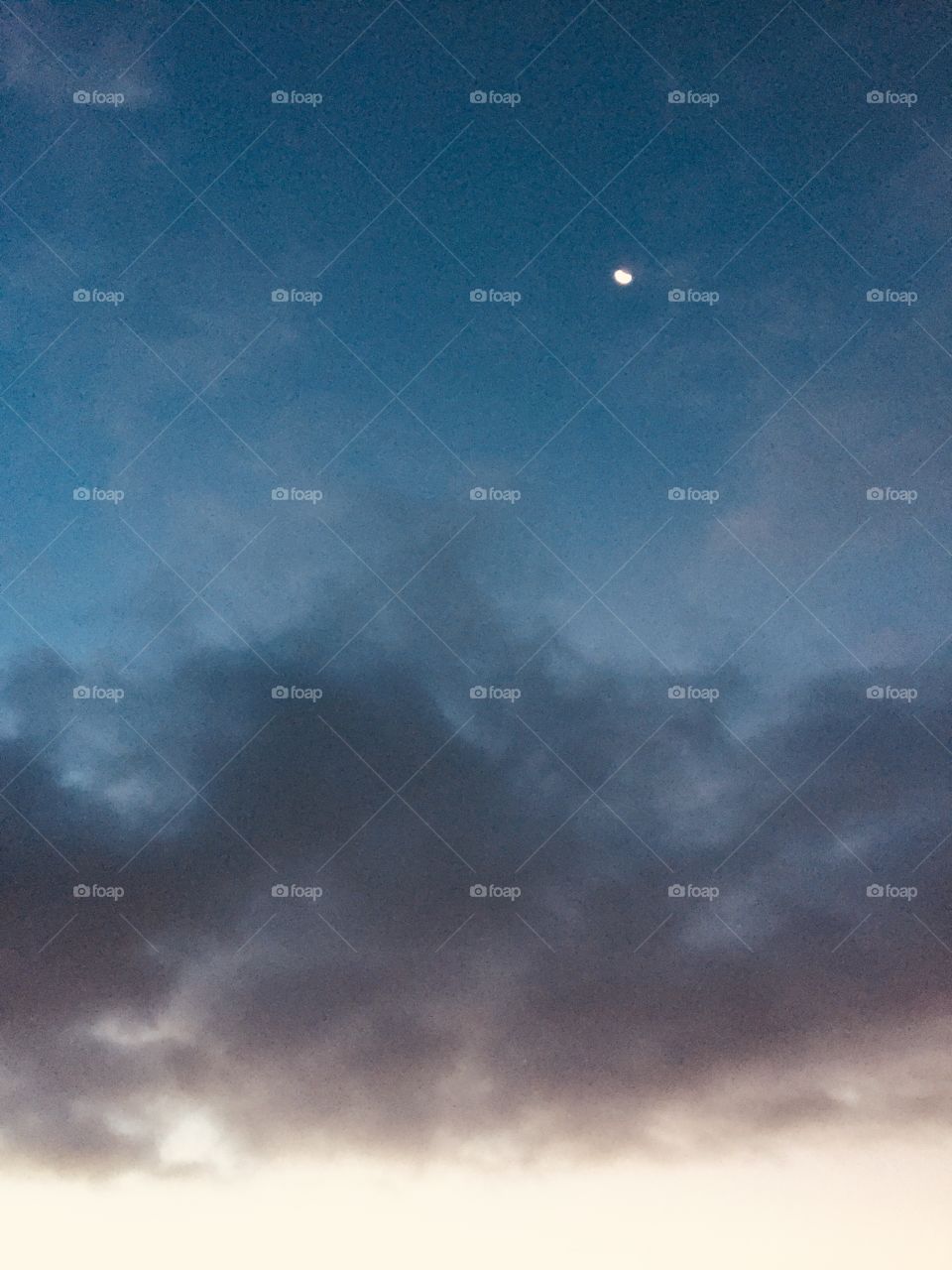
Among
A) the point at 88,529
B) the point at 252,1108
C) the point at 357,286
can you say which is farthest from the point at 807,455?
the point at 252,1108

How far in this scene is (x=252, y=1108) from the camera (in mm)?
9742

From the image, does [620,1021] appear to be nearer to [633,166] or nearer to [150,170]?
[633,166]

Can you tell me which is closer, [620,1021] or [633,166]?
[620,1021]

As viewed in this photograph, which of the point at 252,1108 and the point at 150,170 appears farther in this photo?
the point at 150,170

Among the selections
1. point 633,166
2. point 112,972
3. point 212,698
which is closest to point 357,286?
point 633,166

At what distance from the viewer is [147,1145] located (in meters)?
9.73

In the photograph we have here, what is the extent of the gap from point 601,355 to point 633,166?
2194 millimetres

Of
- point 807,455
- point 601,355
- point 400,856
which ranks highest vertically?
point 601,355

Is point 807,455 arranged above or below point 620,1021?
above

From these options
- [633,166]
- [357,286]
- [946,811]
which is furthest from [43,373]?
[946,811]

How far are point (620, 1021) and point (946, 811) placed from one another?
166 inches

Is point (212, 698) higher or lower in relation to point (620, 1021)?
higher

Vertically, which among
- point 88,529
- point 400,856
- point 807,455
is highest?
point 807,455

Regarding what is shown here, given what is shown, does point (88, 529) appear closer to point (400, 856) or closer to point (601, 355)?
point (400, 856)
